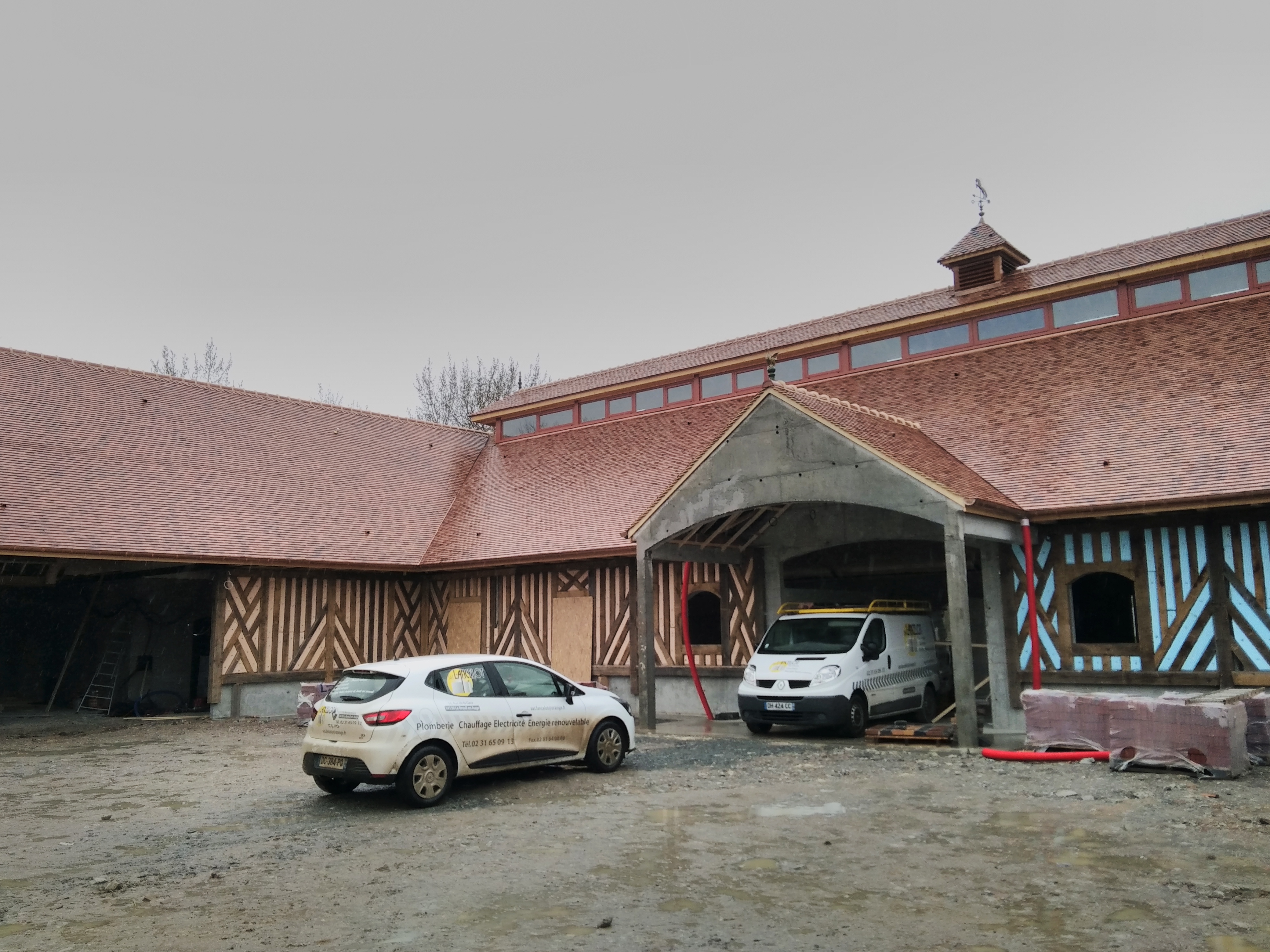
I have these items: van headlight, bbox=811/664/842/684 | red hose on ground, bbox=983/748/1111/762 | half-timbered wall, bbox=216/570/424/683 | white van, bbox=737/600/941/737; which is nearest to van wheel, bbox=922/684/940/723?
white van, bbox=737/600/941/737

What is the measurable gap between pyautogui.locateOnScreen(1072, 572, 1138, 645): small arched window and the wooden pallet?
2.25 metres

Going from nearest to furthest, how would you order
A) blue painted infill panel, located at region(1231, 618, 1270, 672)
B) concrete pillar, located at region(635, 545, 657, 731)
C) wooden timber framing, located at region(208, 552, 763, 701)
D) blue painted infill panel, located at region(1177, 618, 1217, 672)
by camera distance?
1. blue painted infill panel, located at region(1231, 618, 1270, 672)
2. blue painted infill panel, located at region(1177, 618, 1217, 672)
3. concrete pillar, located at region(635, 545, 657, 731)
4. wooden timber framing, located at region(208, 552, 763, 701)

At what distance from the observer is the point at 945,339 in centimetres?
1758

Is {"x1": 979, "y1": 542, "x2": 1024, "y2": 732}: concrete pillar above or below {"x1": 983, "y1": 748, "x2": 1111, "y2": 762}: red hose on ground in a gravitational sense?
above

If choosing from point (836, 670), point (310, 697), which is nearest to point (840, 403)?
point (836, 670)

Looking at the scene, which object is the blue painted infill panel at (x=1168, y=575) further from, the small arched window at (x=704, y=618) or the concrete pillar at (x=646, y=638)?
the small arched window at (x=704, y=618)

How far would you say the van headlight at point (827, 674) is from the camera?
1273 cm

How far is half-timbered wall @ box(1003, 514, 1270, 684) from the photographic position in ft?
38.4

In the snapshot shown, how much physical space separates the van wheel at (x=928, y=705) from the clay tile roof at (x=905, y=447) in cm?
338

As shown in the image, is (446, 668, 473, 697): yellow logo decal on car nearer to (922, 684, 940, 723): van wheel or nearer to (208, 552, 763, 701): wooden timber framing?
(208, 552, 763, 701): wooden timber framing

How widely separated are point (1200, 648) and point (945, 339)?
7.34m

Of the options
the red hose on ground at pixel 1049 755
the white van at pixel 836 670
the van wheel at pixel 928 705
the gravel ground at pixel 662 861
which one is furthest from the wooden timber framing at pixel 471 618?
the gravel ground at pixel 662 861

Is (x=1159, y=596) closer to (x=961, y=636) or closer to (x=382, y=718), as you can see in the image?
(x=961, y=636)

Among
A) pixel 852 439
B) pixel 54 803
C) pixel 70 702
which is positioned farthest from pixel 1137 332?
pixel 70 702
